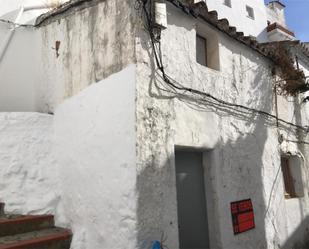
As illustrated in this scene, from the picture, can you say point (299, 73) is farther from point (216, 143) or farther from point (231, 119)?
point (216, 143)

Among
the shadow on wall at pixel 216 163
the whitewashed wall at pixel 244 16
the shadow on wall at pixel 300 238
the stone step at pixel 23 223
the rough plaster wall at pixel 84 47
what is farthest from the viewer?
the whitewashed wall at pixel 244 16

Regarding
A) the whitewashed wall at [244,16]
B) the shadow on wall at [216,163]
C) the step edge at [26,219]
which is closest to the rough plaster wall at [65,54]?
the shadow on wall at [216,163]

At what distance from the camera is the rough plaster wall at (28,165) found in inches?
199

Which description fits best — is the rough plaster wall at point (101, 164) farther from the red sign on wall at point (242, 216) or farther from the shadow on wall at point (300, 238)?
the shadow on wall at point (300, 238)

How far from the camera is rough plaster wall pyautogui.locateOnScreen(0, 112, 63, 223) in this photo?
5.06 meters

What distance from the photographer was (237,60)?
6.40m

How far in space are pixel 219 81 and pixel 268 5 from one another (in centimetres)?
1912

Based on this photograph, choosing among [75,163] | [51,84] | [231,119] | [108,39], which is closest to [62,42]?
[51,84]

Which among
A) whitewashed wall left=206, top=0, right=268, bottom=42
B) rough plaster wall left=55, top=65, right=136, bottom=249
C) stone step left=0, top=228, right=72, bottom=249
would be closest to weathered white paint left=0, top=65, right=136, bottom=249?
rough plaster wall left=55, top=65, right=136, bottom=249

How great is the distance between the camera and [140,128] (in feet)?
13.5

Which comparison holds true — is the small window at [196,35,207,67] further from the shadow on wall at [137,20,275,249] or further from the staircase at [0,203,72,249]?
the staircase at [0,203,72,249]

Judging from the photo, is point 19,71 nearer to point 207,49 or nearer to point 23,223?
point 23,223

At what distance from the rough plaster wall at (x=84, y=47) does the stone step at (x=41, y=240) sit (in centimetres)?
215

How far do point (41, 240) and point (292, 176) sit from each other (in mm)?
6199
